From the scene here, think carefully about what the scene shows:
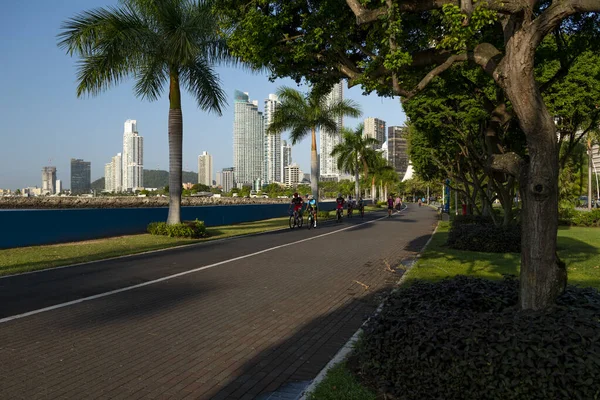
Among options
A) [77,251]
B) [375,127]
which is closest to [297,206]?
[77,251]

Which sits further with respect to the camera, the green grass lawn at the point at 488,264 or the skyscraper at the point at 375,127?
the skyscraper at the point at 375,127

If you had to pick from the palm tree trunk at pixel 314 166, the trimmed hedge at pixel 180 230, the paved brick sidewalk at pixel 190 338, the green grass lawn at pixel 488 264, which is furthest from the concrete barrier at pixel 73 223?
the green grass lawn at pixel 488 264

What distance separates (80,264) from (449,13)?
10.4m

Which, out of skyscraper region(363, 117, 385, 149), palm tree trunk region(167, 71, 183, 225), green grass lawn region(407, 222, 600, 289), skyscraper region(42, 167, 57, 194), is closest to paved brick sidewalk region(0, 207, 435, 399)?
green grass lawn region(407, 222, 600, 289)

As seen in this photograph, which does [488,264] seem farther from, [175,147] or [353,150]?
[353,150]

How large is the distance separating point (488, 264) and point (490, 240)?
276 cm

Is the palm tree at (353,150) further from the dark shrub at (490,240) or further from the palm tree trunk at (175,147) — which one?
the dark shrub at (490,240)

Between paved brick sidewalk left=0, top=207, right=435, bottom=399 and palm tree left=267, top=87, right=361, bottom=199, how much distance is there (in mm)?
25692

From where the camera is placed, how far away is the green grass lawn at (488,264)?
9852 mm

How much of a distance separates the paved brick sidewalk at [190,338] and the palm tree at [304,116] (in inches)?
1011

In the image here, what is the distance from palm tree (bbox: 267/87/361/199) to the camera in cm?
3503

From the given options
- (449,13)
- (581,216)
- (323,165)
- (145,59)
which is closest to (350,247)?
(145,59)

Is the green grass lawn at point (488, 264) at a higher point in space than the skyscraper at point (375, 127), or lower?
lower

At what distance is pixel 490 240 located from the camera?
14.2 m
